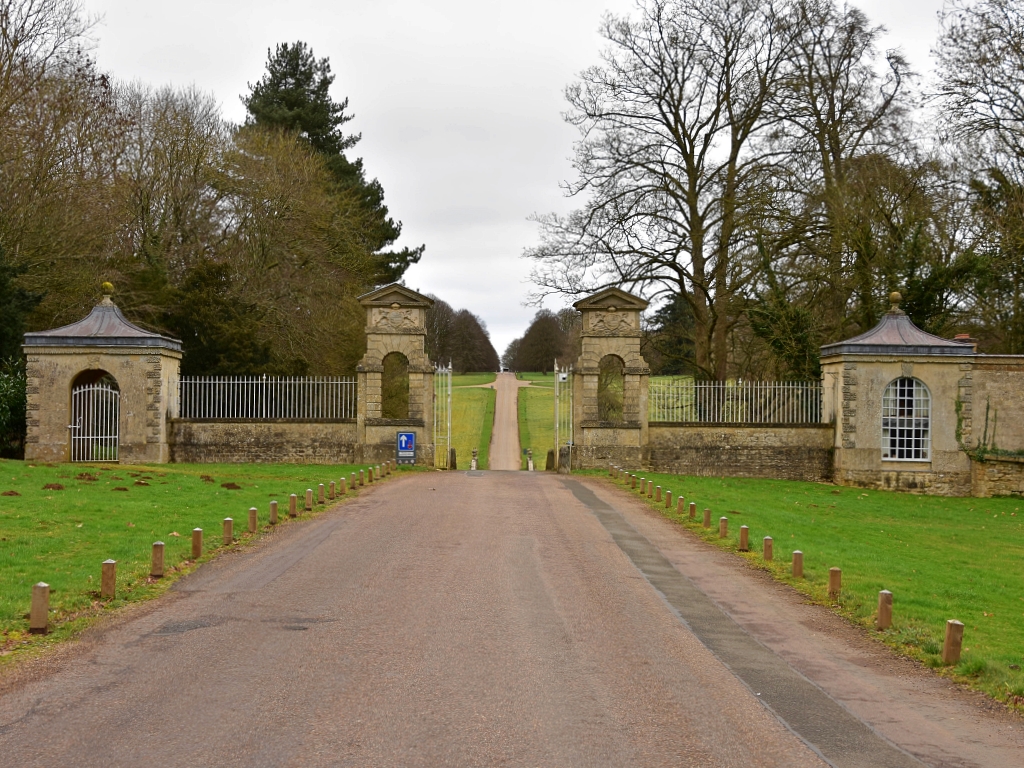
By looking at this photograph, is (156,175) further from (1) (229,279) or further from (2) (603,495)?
(2) (603,495)

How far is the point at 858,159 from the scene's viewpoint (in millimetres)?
31641

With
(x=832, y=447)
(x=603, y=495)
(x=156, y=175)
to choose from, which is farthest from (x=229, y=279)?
(x=832, y=447)

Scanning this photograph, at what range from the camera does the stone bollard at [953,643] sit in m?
8.55

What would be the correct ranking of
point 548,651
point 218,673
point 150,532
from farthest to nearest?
point 150,532 < point 548,651 < point 218,673

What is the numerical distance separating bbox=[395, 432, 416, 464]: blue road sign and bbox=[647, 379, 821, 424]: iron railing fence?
6422mm

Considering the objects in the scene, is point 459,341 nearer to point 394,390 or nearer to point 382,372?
point 394,390

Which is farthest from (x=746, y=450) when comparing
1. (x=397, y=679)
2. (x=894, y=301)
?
(x=397, y=679)

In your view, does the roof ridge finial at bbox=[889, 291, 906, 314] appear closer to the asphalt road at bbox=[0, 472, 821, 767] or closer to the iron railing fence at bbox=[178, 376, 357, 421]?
the iron railing fence at bbox=[178, 376, 357, 421]

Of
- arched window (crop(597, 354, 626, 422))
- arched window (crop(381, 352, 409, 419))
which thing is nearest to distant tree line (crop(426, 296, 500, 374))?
arched window (crop(381, 352, 409, 419))

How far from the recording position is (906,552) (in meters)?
15.7

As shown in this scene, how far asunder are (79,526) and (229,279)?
2006cm

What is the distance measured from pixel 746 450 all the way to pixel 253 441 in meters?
13.2

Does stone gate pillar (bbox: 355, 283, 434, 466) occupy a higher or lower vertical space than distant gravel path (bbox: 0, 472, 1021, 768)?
higher

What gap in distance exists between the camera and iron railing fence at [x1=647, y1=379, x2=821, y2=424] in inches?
1061
